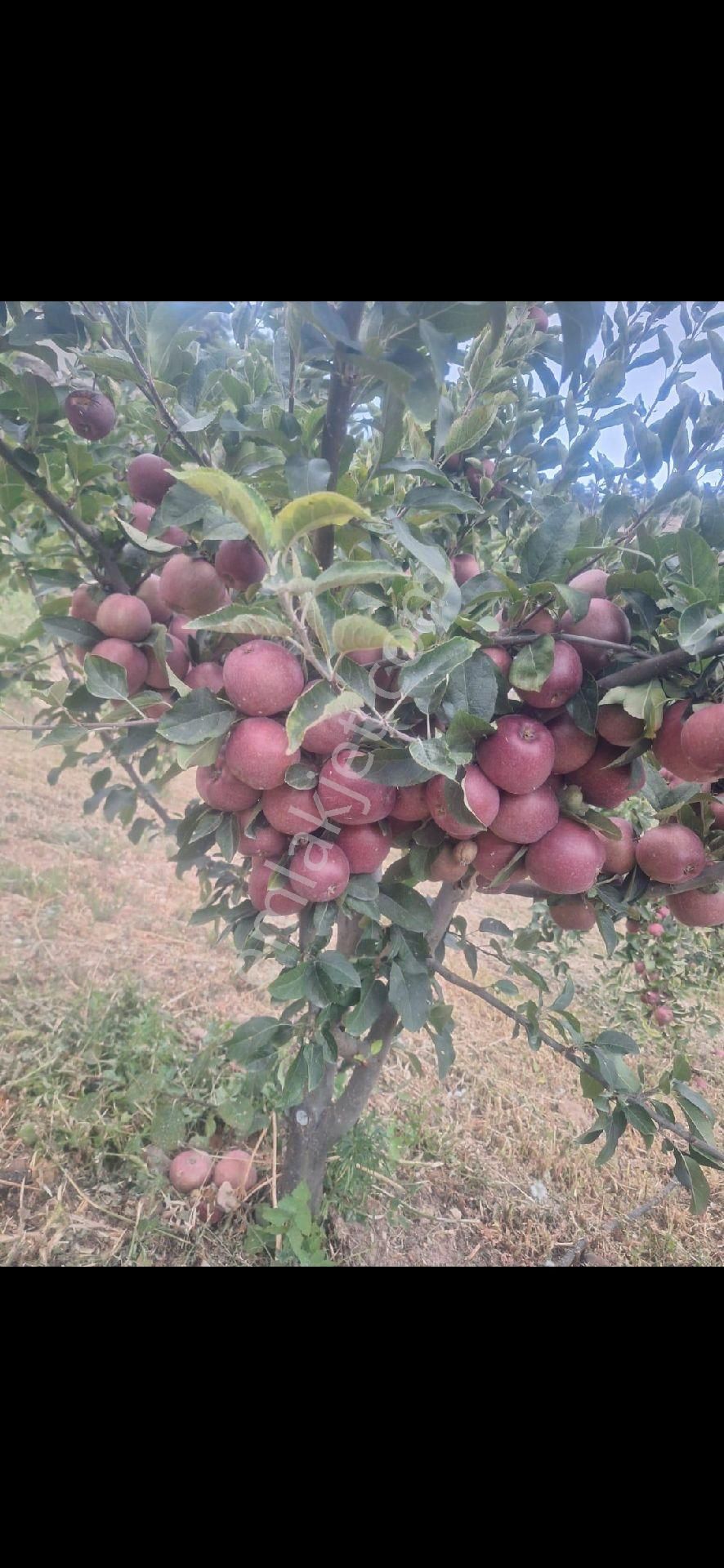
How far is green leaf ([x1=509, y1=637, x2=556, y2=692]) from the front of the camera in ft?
2.28

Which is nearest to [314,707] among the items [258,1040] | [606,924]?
[606,924]

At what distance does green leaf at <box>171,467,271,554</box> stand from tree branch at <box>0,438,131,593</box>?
0.45 metres

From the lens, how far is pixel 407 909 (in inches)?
38.8

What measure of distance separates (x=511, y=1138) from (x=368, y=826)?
1510 millimetres

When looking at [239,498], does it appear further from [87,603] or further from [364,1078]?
[364,1078]

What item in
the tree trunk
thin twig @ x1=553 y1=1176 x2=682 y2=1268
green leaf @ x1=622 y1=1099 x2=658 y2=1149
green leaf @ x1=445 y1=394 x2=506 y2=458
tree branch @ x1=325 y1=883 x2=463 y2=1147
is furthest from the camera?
thin twig @ x1=553 y1=1176 x2=682 y2=1268

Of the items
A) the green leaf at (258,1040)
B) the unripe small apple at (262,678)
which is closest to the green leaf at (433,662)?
the unripe small apple at (262,678)

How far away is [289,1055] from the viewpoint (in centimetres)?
188

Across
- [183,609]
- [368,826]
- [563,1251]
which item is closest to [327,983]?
[368,826]

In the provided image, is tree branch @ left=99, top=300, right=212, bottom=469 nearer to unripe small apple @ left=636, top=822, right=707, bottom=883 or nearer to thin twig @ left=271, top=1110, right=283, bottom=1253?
unripe small apple @ left=636, top=822, right=707, bottom=883

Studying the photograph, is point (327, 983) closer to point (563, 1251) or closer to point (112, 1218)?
point (112, 1218)

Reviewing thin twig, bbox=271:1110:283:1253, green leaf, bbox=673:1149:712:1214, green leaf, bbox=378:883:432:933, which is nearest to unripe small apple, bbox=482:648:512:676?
green leaf, bbox=378:883:432:933

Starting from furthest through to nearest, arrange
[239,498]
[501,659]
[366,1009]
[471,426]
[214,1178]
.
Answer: [214,1178] < [366,1009] < [471,426] < [501,659] < [239,498]

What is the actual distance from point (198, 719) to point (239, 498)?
0.74 ft
